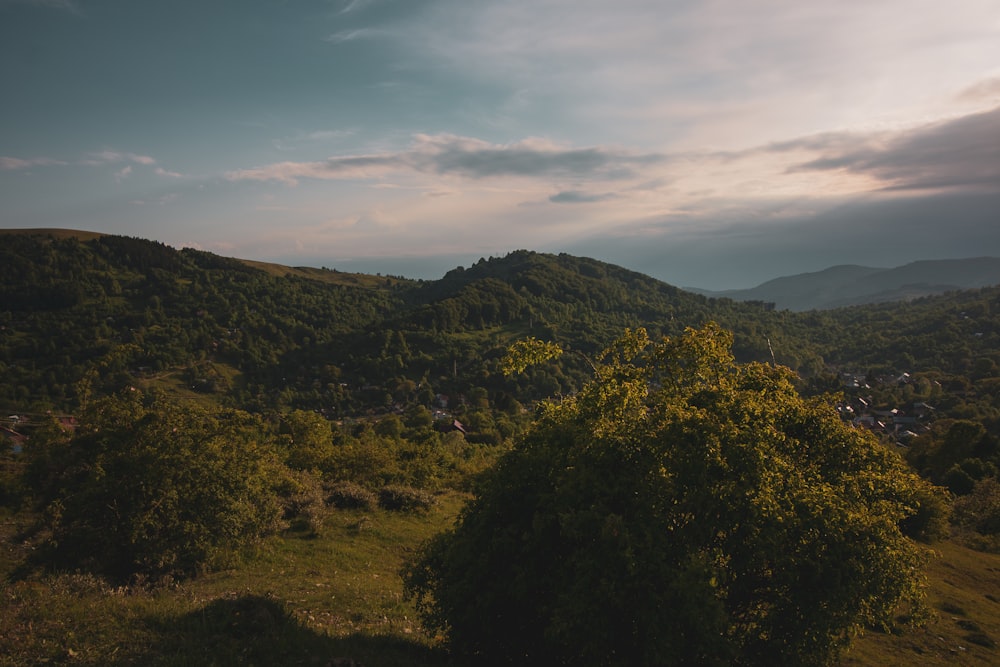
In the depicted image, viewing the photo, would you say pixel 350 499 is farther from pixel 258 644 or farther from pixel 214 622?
pixel 258 644

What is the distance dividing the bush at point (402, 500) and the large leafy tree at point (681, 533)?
90.0 feet

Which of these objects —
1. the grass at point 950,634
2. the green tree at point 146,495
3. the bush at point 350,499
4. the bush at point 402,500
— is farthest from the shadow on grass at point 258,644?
the bush at point 402,500

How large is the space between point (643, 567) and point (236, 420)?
66.5 ft

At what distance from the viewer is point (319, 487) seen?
1583 inches

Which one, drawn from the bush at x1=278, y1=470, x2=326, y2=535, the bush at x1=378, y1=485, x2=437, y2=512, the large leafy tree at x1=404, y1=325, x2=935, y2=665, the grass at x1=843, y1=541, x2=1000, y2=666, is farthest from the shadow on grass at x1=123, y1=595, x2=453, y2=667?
the bush at x1=378, y1=485, x2=437, y2=512

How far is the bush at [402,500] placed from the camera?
134 feet

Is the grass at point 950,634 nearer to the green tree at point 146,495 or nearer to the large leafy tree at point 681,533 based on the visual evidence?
the large leafy tree at point 681,533

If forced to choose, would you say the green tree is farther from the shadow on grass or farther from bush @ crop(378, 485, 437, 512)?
bush @ crop(378, 485, 437, 512)

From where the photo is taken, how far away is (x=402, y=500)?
134 feet

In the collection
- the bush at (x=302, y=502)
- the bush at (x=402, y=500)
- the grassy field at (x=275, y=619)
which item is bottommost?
the bush at (x=402, y=500)


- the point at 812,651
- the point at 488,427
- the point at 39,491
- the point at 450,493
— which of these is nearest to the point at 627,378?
the point at 812,651

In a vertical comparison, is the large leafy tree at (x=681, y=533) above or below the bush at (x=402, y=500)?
above

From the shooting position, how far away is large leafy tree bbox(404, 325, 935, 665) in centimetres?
1090

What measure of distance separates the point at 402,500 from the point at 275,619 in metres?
25.9
